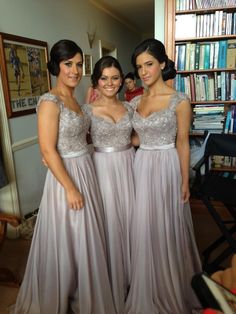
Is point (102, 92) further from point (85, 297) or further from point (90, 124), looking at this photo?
point (85, 297)

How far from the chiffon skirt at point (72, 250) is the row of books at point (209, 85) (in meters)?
1.63

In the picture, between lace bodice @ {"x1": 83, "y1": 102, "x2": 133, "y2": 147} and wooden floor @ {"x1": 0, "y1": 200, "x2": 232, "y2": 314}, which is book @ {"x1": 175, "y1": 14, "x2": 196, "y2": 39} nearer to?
lace bodice @ {"x1": 83, "y1": 102, "x2": 133, "y2": 147}

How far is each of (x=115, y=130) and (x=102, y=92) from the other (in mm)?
236

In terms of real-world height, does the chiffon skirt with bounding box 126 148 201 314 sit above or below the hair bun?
below

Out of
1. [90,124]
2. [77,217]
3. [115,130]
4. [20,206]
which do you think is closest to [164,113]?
[115,130]

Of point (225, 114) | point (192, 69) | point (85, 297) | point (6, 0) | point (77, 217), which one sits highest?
point (6, 0)

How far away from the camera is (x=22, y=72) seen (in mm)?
2449

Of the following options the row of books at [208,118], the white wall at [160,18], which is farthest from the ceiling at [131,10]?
the row of books at [208,118]

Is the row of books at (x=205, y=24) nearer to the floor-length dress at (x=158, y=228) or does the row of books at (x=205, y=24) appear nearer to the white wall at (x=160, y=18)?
the white wall at (x=160, y=18)

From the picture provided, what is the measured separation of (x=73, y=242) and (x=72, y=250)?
5 centimetres

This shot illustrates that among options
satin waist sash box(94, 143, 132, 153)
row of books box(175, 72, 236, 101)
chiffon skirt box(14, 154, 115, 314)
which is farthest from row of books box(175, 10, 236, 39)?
chiffon skirt box(14, 154, 115, 314)

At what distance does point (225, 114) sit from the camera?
2719 millimetres

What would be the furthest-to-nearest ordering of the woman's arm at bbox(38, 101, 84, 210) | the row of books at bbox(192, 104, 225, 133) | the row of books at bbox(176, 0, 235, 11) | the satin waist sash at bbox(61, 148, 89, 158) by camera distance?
the row of books at bbox(192, 104, 225, 133)
the row of books at bbox(176, 0, 235, 11)
the satin waist sash at bbox(61, 148, 89, 158)
the woman's arm at bbox(38, 101, 84, 210)

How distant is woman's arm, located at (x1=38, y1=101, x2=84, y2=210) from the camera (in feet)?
4.27
